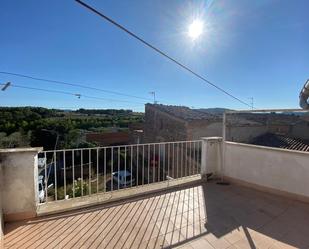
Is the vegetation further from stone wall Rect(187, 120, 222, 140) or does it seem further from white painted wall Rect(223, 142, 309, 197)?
white painted wall Rect(223, 142, 309, 197)

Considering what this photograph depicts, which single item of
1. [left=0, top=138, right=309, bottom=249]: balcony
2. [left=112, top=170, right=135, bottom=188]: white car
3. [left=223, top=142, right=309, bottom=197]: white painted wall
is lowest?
[left=112, top=170, right=135, bottom=188]: white car

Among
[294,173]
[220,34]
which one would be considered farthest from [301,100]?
[294,173]

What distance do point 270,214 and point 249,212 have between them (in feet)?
0.84

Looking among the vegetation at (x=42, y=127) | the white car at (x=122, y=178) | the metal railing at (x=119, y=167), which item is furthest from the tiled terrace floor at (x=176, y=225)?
the vegetation at (x=42, y=127)

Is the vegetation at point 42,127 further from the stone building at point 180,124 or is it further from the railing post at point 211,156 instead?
the railing post at point 211,156

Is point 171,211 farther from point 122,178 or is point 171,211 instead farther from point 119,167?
point 122,178

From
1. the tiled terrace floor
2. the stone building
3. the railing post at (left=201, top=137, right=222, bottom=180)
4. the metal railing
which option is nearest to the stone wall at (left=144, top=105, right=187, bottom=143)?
the stone building

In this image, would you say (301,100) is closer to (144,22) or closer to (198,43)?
(198,43)

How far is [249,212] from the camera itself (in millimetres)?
2695

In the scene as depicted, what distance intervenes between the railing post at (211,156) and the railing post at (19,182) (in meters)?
2.84

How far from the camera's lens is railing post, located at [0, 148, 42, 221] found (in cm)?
226

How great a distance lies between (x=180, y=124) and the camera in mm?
11609

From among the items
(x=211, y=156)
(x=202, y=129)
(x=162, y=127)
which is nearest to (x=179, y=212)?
(x=211, y=156)

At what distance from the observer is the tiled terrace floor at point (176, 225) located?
6.57 feet
